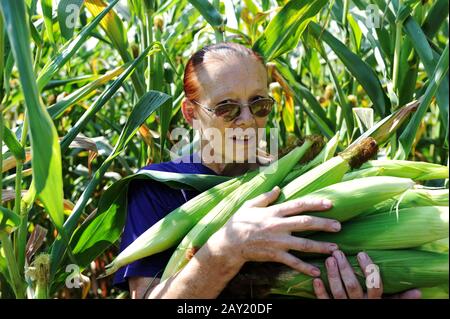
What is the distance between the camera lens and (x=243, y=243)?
1124mm

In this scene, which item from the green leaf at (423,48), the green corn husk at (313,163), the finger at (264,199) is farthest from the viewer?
the green leaf at (423,48)

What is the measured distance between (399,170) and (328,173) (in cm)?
14

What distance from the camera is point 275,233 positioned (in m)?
1.10

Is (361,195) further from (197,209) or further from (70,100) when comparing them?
(70,100)

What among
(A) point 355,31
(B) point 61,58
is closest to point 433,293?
(B) point 61,58

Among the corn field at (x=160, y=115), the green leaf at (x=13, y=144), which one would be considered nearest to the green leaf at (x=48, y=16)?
the corn field at (x=160, y=115)

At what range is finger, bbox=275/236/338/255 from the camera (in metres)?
1.09

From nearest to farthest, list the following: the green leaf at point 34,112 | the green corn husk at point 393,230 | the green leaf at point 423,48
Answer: the green leaf at point 34,112, the green corn husk at point 393,230, the green leaf at point 423,48

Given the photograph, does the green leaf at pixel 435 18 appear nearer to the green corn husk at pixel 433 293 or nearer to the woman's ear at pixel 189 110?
the woman's ear at pixel 189 110

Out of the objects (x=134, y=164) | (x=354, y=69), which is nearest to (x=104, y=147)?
(x=134, y=164)

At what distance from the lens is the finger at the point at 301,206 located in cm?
110

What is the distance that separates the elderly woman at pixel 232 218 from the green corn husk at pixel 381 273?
2 cm

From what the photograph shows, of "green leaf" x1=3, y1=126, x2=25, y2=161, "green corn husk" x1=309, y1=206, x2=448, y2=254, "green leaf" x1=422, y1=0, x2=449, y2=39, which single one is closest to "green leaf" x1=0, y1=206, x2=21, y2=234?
"green leaf" x1=3, y1=126, x2=25, y2=161
